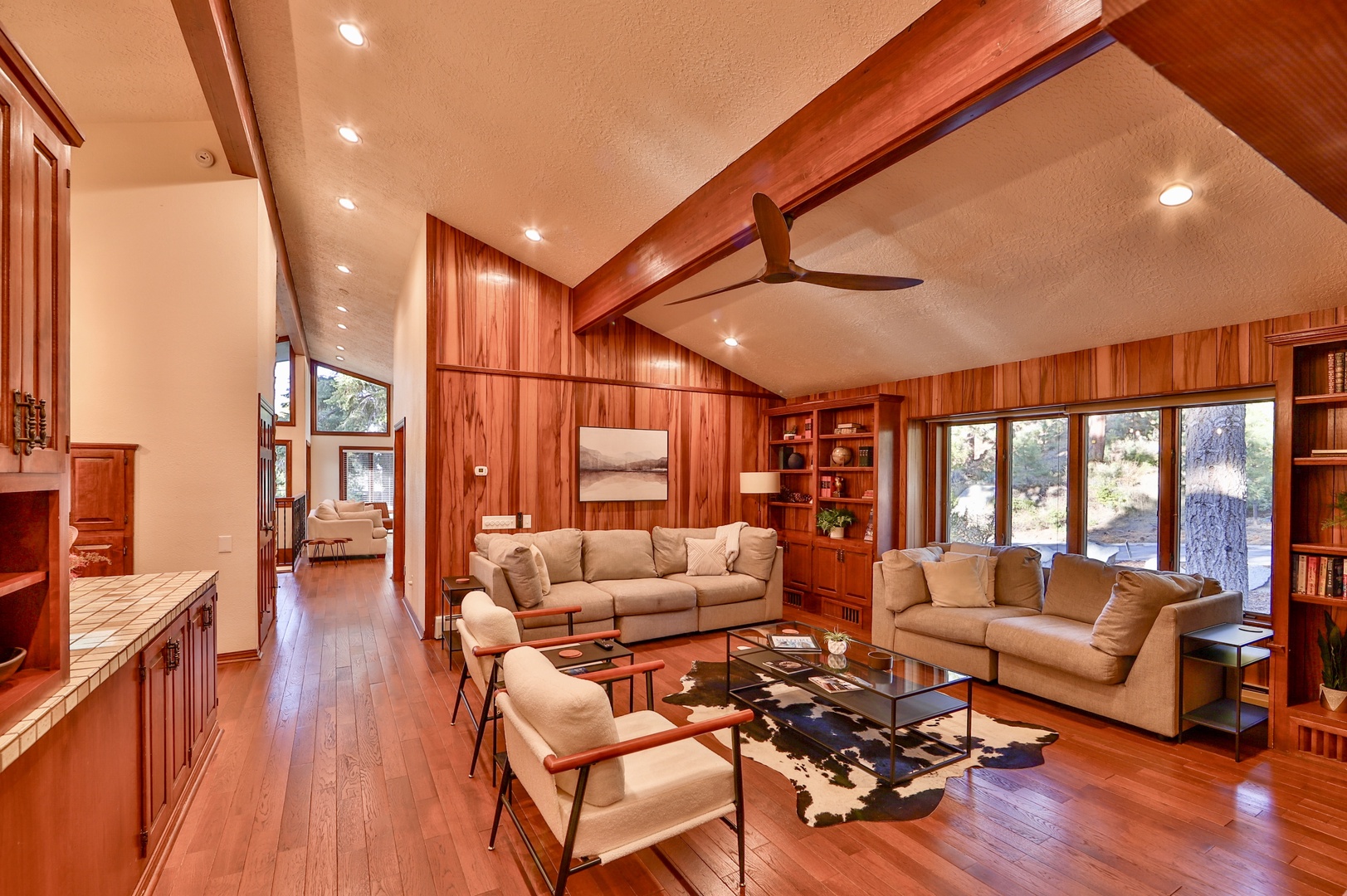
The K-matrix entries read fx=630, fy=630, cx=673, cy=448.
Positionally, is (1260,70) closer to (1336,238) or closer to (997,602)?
(1336,238)

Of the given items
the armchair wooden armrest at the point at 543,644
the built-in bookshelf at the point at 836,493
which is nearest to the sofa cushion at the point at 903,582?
the built-in bookshelf at the point at 836,493

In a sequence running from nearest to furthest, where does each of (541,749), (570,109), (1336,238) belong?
1. (541,749)
2. (1336,238)
3. (570,109)

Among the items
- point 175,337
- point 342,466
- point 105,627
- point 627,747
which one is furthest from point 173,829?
point 342,466

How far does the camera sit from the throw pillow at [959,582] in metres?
4.58

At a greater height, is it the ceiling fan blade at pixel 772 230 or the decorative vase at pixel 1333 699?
the ceiling fan blade at pixel 772 230

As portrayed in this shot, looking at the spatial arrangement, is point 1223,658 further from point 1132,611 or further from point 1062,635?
point 1062,635

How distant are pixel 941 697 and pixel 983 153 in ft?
9.17

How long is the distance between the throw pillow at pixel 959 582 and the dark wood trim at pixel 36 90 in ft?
16.3

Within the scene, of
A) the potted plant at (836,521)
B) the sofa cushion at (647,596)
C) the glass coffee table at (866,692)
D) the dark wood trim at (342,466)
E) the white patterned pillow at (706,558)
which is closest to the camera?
the glass coffee table at (866,692)

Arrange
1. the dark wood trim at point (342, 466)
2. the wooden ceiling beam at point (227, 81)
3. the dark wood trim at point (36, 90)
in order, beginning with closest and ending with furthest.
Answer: the dark wood trim at point (36, 90), the wooden ceiling beam at point (227, 81), the dark wood trim at point (342, 466)

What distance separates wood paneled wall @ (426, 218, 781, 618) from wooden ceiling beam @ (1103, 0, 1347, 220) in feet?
17.6

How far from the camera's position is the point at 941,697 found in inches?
132

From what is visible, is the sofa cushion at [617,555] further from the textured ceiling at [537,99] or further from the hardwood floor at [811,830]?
the textured ceiling at [537,99]

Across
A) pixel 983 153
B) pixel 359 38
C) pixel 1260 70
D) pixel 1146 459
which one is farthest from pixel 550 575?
pixel 1260 70
